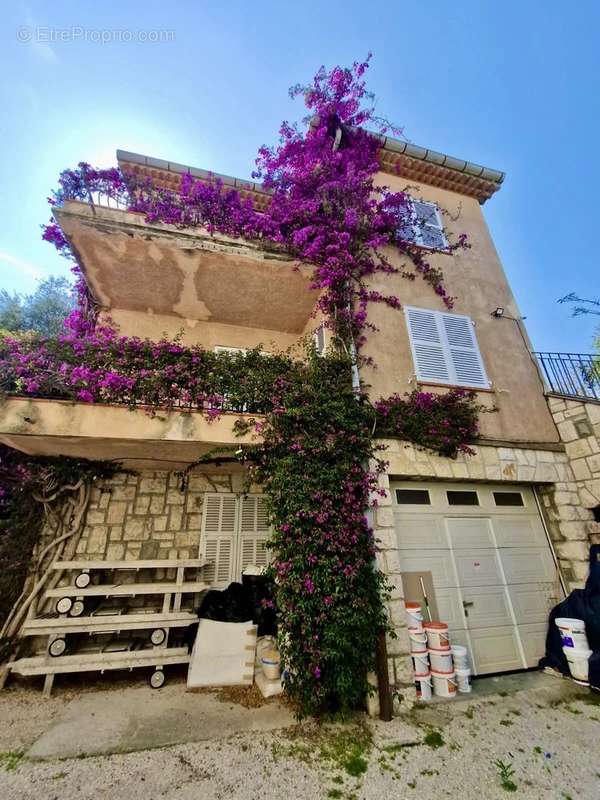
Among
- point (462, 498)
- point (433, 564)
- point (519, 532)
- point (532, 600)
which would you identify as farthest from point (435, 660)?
point (519, 532)

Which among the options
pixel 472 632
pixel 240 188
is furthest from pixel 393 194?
pixel 472 632

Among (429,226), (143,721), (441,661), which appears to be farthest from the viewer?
(429,226)

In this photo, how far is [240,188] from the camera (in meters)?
7.66

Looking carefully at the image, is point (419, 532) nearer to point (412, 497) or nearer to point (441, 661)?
point (412, 497)

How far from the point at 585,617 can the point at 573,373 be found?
449 centimetres

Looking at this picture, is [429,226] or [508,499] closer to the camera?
[508,499]

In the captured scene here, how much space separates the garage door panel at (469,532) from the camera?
562cm

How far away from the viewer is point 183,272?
257 inches

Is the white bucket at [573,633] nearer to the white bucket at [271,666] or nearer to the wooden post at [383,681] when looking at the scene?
the wooden post at [383,681]

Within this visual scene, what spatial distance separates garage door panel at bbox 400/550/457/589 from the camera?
17.1ft

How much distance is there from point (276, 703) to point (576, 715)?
3.68 meters

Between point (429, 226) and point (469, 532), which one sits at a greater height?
point (429, 226)

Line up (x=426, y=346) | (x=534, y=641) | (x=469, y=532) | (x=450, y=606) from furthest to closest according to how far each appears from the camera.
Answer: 1. (x=426, y=346)
2. (x=469, y=532)
3. (x=534, y=641)
4. (x=450, y=606)

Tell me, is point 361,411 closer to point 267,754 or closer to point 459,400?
point 459,400
